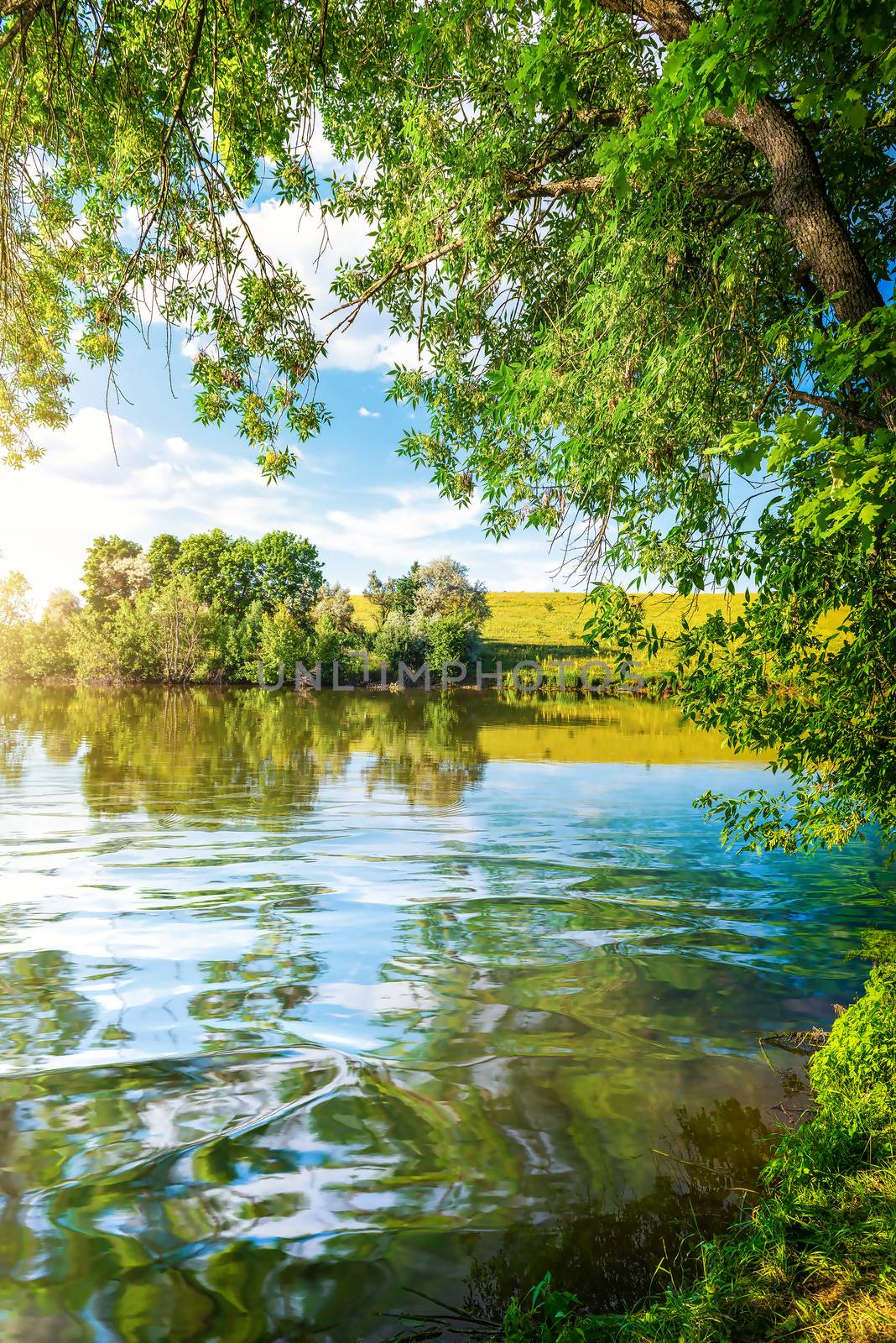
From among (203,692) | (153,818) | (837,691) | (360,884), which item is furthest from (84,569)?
(837,691)

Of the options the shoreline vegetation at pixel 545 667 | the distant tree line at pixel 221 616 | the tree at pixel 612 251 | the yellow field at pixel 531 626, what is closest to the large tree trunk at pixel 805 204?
the tree at pixel 612 251

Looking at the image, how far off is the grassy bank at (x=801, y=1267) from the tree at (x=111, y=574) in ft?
260

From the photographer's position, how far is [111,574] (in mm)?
77125

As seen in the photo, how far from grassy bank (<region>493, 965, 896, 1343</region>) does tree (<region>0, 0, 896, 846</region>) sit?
3.18m

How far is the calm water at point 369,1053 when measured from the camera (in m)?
3.69

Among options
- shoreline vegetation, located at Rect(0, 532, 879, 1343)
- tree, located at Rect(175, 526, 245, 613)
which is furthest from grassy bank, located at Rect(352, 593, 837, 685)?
tree, located at Rect(175, 526, 245, 613)

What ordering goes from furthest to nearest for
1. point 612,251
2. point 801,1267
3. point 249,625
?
1. point 249,625
2. point 612,251
3. point 801,1267

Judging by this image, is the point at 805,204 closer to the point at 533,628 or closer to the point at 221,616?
the point at 221,616

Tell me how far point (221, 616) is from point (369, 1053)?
6272cm

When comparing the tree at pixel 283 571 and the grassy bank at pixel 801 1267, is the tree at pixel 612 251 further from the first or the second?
the tree at pixel 283 571

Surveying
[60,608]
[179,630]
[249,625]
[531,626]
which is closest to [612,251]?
[179,630]

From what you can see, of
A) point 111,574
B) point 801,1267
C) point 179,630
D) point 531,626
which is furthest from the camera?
point 531,626

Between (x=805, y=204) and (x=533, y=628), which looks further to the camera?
(x=533, y=628)

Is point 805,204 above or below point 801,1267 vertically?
above
